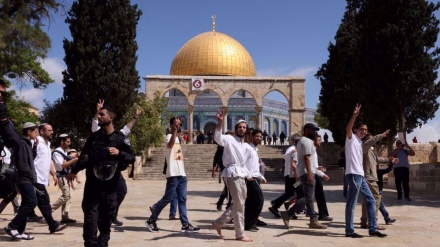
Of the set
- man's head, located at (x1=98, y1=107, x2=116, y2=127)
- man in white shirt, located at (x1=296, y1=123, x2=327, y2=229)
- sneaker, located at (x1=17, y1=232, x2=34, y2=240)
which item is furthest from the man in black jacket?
man in white shirt, located at (x1=296, y1=123, x2=327, y2=229)

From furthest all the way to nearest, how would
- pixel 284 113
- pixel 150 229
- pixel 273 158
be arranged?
pixel 284 113 < pixel 273 158 < pixel 150 229

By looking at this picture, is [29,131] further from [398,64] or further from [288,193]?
[398,64]

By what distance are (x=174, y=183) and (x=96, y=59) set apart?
18.6m

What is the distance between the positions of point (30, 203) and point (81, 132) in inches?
764

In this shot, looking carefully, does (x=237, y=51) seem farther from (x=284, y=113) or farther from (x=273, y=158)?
(x=273, y=158)

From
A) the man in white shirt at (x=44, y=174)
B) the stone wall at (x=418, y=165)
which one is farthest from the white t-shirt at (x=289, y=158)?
the stone wall at (x=418, y=165)

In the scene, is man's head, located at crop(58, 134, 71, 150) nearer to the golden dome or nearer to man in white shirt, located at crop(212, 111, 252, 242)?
man in white shirt, located at crop(212, 111, 252, 242)

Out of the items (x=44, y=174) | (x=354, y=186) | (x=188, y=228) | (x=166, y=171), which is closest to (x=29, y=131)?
(x=44, y=174)

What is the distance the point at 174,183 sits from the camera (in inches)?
A: 288

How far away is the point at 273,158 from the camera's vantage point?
2878 cm

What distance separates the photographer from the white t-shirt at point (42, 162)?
7113 mm

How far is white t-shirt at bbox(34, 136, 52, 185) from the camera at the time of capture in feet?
23.3

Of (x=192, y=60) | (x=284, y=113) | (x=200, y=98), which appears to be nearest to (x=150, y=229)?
(x=192, y=60)

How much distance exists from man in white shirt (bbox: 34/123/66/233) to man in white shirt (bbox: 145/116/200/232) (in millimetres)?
1316
